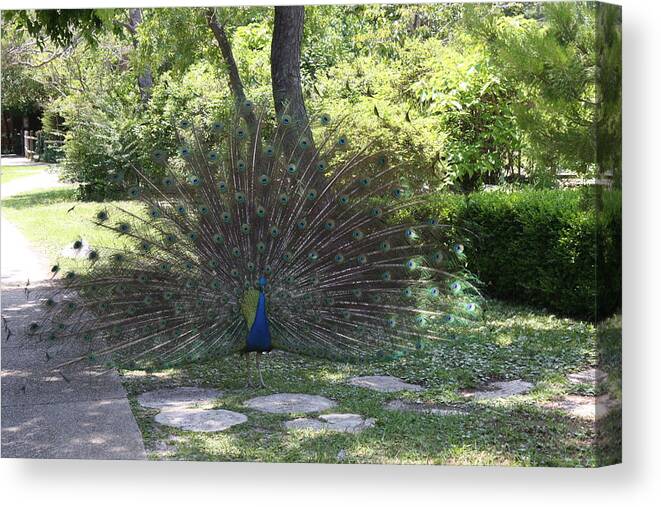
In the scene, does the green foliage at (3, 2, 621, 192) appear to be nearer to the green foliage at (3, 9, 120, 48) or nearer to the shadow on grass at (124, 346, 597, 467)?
the green foliage at (3, 9, 120, 48)

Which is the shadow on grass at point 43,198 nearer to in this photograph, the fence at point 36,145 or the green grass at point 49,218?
the green grass at point 49,218

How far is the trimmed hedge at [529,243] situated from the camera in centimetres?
798

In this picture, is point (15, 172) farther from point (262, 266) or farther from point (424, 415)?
point (424, 415)

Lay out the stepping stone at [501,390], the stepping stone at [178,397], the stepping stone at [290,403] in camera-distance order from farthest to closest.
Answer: the stepping stone at [501,390], the stepping stone at [178,397], the stepping stone at [290,403]

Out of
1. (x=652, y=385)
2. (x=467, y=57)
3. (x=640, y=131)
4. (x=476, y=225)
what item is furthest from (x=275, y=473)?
(x=467, y=57)

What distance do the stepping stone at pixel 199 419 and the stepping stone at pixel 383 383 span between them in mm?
1111

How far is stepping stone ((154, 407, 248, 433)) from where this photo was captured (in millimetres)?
6133

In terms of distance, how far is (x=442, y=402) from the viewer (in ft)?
21.9

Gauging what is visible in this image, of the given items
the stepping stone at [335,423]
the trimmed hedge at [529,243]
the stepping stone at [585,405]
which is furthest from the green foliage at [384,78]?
the stepping stone at [335,423]

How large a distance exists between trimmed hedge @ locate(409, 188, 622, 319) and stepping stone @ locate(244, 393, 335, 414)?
5.79 feet

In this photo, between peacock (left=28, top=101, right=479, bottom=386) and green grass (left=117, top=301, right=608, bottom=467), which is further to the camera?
peacock (left=28, top=101, right=479, bottom=386)

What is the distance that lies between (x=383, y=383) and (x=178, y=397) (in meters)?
1.50

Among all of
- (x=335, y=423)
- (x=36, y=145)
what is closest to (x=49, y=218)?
(x=36, y=145)

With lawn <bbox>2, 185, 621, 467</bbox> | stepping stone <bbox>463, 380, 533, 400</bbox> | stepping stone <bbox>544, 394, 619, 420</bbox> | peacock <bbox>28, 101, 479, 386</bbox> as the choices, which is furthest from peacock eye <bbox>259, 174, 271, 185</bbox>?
stepping stone <bbox>544, 394, 619, 420</bbox>
